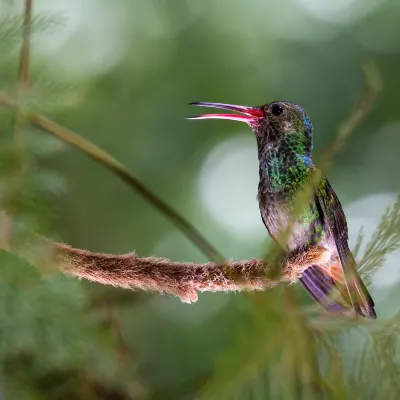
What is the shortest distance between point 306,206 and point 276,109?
0.56m

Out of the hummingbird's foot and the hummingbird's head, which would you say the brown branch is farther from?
the hummingbird's head

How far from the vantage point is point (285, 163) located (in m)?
0.94

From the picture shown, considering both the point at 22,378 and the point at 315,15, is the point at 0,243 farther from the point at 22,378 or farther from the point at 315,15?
the point at 315,15

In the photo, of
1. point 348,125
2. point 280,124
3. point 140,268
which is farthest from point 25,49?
point 280,124

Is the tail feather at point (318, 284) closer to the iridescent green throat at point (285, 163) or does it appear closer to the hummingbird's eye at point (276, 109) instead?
the iridescent green throat at point (285, 163)

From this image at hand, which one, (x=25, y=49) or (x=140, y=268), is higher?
(x=25, y=49)

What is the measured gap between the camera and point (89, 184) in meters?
2.19

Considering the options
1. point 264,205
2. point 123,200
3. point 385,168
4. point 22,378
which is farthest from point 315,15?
point 22,378

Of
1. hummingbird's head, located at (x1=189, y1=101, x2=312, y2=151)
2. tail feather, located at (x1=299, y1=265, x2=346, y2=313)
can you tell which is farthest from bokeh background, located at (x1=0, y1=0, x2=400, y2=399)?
tail feather, located at (x1=299, y1=265, x2=346, y2=313)

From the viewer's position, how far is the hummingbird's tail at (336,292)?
0.58 m

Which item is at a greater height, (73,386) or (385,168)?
(385,168)

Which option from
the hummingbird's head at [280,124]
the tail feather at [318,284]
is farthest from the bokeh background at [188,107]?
the tail feather at [318,284]

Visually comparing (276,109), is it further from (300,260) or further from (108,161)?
(300,260)

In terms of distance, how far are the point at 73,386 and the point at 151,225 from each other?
136 centimetres
